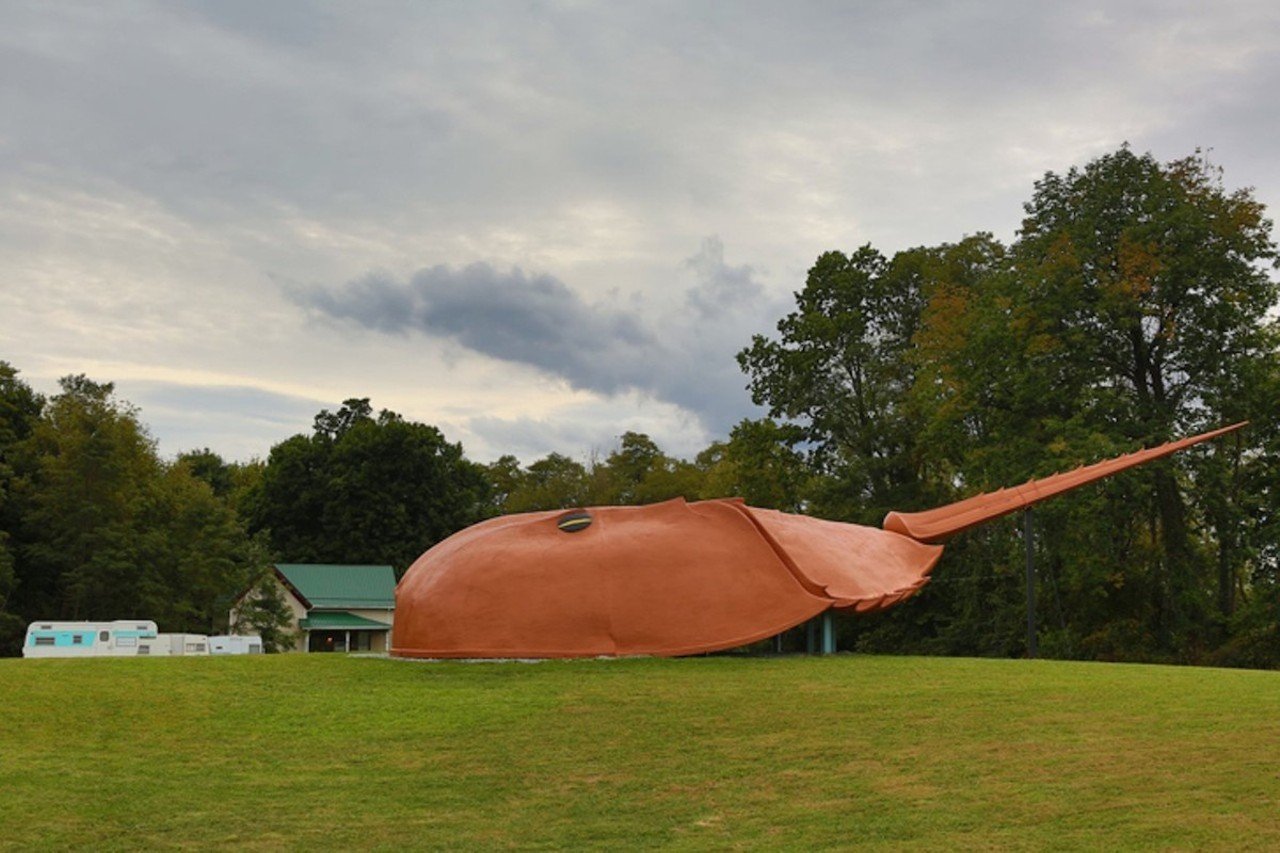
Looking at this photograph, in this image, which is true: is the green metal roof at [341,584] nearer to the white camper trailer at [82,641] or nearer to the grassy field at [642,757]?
the white camper trailer at [82,641]

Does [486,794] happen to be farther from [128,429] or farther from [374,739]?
[128,429]

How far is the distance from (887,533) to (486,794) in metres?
17.0

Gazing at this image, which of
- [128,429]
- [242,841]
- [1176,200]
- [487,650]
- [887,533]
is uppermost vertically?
[1176,200]

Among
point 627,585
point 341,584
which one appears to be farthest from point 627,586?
point 341,584

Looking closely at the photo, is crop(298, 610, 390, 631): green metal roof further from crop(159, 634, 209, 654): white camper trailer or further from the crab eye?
the crab eye

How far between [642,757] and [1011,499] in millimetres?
15923

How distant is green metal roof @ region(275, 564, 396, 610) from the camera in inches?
2078

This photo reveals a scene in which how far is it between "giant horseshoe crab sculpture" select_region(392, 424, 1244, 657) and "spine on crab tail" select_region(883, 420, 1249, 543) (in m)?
3.42

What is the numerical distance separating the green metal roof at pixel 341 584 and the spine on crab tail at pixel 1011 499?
1145 inches

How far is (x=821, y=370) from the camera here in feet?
141

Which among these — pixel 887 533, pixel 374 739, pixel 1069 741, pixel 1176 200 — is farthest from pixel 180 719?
pixel 1176 200

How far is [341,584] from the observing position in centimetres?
5378

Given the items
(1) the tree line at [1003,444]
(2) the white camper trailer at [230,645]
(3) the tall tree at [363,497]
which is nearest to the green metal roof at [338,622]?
(1) the tree line at [1003,444]

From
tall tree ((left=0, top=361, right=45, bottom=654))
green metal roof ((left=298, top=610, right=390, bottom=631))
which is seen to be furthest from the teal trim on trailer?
green metal roof ((left=298, top=610, right=390, bottom=631))
